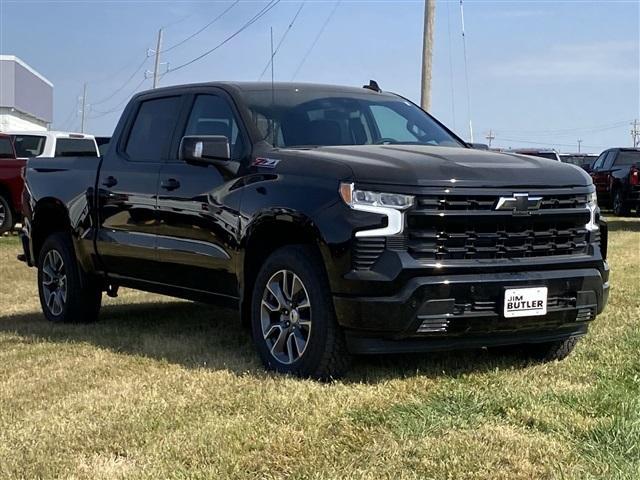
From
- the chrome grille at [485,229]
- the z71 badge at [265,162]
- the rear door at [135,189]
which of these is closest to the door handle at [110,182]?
the rear door at [135,189]

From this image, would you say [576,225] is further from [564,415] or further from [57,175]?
[57,175]

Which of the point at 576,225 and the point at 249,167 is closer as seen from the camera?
the point at 576,225

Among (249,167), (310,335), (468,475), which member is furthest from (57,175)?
(468,475)

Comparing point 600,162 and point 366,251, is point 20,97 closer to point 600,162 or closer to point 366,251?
point 600,162

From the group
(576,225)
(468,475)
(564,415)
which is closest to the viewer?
(468,475)

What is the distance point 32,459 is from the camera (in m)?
4.09

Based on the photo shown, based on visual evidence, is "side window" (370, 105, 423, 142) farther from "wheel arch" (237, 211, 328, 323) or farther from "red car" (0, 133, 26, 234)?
"red car" (0, 133, 26, 234)

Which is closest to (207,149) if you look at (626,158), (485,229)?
(485,229)

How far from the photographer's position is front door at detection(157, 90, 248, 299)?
596 cm

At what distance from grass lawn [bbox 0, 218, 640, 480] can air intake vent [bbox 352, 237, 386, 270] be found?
2.16ft

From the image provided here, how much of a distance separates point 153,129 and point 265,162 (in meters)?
1.74

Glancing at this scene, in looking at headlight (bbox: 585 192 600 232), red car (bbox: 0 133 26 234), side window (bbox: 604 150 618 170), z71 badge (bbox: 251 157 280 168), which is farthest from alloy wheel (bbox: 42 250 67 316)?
side window (bbox: 604 150 618 170)

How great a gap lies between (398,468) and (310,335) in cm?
154

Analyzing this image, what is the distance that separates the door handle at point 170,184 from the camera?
644 cm
